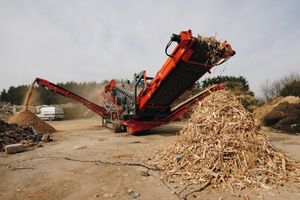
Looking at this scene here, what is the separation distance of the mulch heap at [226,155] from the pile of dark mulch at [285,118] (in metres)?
7.41

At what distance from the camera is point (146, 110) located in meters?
8.45

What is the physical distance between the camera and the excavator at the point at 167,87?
17.7 ft

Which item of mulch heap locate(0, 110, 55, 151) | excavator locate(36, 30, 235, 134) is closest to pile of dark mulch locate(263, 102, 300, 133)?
excavator locate(36, 30, 235, 134)

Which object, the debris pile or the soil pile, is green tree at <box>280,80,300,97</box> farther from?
the debris pile

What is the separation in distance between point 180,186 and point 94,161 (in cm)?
248

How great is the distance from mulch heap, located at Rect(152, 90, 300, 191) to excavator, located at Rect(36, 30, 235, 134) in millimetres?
1362

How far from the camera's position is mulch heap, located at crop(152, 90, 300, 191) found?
9.53 feet

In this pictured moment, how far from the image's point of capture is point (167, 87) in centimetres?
707

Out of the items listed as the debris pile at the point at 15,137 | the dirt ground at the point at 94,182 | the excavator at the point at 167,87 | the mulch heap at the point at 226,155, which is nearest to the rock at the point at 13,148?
the debris pile at the point at 15,137

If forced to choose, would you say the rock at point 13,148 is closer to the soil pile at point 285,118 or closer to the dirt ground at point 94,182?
the dirt ground at point 94,182

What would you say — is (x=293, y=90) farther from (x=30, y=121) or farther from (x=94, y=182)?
(x=30, y=121)

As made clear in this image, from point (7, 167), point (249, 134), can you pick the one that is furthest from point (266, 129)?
point (7, 167)

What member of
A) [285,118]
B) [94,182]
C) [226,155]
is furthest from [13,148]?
[285,118]

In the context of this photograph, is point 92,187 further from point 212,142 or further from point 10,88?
point 10,88
